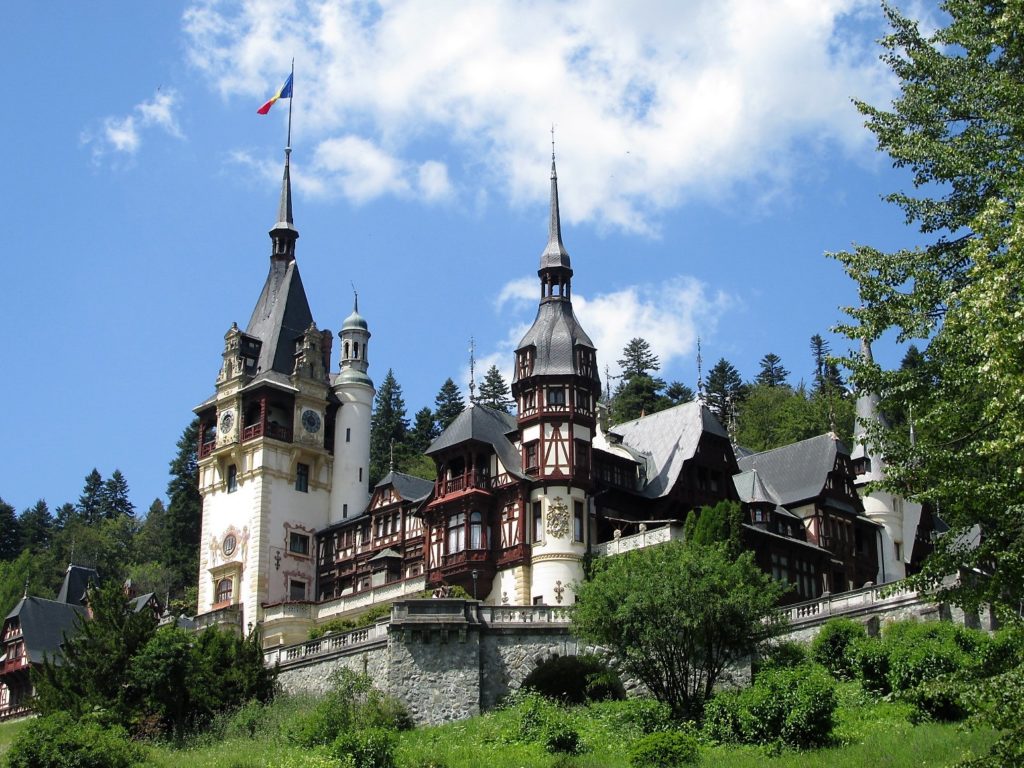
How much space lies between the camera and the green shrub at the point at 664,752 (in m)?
32.6

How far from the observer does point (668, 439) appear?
2363 inches

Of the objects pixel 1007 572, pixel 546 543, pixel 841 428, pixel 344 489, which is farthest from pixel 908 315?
pixel 841 428

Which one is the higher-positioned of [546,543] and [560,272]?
[560,272]

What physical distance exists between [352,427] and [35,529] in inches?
2142

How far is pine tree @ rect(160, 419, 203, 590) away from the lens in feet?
299

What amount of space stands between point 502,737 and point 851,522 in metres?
30.2

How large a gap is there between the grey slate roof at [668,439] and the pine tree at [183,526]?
128 feet

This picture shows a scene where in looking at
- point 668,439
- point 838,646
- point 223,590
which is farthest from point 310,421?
point 838,646

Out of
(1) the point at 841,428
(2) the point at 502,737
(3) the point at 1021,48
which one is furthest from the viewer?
(1) the point at 841,428

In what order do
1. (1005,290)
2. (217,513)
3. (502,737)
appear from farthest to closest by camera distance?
(217,513) → (502,737) → (1005,290)

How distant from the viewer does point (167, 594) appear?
8862 cm

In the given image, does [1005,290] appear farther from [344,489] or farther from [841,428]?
[841,428]

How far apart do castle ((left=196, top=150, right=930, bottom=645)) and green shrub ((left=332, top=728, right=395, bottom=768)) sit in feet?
61.8

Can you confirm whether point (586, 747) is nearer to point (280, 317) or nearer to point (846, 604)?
point (846, 604)
